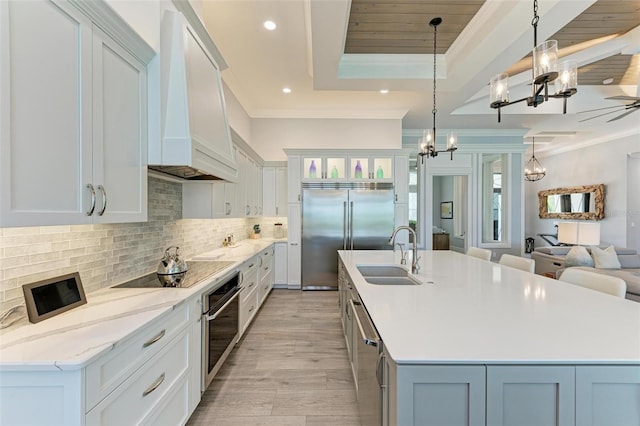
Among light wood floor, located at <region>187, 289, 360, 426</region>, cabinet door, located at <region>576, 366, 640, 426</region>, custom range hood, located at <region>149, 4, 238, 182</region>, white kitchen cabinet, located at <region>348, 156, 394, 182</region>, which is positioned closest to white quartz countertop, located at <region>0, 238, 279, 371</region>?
custom range hood, located at <region>149, 4, 238, 182</region>

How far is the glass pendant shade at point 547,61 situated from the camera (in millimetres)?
1802

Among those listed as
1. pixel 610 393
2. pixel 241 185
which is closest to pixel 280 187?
pixel 241 185

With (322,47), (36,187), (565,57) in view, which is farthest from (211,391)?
(565,57)

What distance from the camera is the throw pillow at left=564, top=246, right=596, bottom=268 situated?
428 centimetres

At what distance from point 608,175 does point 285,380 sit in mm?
8338

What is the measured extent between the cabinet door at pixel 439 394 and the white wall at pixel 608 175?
780 centimetres

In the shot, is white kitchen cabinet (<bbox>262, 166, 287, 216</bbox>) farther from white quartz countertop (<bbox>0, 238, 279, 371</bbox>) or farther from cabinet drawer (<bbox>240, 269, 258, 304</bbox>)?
white quartz countertop (<bbox>0, 238, 279, 371</bbox>)

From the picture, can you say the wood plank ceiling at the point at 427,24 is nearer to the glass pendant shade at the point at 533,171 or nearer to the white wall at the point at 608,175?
the white wall at the point at 608,175

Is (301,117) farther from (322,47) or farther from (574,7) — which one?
(574,7)

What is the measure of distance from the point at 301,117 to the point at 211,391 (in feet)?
14.8

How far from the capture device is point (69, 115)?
113 cm

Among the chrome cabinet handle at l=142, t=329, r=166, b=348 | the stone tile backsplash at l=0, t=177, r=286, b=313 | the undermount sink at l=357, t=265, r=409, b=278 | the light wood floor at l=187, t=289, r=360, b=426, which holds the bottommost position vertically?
the light wood floor at l=187, t=289, r=360, b=426

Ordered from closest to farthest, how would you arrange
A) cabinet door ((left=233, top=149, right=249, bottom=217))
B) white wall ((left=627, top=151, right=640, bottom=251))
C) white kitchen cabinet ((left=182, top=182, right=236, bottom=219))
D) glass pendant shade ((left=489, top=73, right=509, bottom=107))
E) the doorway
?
glass pendant shade ((left=489, top=73, right=509, bottom=107)) < white kitchen cabinet ((left=182, top=182, right=236, bottom=219)) < cabinet door ((left=233, top=149, right=249, bottom=217)) < white wall ((left=627, top=151, right=640, bottom=251)) < the doorway

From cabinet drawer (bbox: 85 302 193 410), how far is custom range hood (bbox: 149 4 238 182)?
928 millimetres
